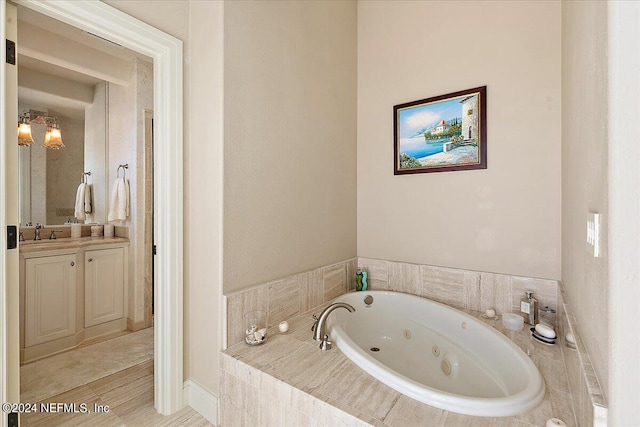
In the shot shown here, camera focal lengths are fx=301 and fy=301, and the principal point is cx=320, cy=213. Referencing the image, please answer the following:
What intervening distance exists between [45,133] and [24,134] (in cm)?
17

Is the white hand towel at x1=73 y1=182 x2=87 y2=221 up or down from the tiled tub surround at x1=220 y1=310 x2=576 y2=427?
up

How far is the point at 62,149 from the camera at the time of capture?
10.3ft

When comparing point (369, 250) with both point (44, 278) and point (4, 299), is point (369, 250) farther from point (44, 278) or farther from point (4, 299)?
point (44, 278)

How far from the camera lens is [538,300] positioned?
1955 mm

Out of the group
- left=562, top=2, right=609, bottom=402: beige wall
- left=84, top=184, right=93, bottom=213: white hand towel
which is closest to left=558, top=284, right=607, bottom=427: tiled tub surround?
left=562, top=2, right=609, bottom=402: beige wall

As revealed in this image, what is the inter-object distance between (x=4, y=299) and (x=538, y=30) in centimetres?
325

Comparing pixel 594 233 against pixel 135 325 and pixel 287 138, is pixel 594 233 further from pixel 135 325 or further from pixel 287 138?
pixel 135 325

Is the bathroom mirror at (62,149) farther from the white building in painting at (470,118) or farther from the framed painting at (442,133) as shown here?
the white building in painting at (470,118)

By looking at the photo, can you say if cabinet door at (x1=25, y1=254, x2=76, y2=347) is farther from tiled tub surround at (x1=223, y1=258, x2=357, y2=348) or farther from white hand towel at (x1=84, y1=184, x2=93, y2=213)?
tiled tub surround at (x1=223, y1=258, x2=357, y2=348)

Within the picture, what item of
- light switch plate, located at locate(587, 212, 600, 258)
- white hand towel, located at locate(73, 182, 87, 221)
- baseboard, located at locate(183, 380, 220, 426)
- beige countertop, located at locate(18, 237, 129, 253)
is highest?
white hand towel, located at locate(73, 182, 87, 221)

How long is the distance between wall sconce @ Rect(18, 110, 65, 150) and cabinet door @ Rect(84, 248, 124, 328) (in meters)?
1.22

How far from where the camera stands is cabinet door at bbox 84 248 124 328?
2.86 meters

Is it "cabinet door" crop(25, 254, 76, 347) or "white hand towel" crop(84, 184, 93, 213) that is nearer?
"cabinet door" crop(25, 254, 76, 347)

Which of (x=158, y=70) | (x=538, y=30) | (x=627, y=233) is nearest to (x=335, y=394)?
(x=627, y=233)
